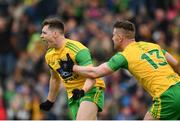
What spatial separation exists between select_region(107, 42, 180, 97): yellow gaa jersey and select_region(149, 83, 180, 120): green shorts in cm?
7

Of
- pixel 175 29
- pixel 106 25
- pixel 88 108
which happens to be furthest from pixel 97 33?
pixel 88 108

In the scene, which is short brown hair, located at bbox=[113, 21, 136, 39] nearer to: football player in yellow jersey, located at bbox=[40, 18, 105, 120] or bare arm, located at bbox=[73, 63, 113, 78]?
bare arm, located at bbox=[73, 63, 113, 78]

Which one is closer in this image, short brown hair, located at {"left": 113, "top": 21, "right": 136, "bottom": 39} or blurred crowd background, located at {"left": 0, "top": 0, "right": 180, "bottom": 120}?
short brown hair, located at {"left": 113, "top": 21, "right": 136, "bottom": 39}

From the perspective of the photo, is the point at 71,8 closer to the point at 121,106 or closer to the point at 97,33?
the point at 97,33

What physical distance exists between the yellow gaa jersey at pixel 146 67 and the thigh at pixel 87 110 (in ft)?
3.05

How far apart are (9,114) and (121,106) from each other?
2402mm

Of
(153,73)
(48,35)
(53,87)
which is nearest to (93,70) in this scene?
(153,73)

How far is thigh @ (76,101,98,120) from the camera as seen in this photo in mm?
11461

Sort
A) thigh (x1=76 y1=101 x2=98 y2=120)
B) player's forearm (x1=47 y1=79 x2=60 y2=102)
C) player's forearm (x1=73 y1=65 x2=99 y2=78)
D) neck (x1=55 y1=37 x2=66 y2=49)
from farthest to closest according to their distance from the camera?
1. player's forearm (x1=47 y1=79 x2=60 y2=102)
2. neck (x1=55 y1=37 x2=66 y2=49)
3. thigh (x1=76 y1=101 x2=98 y2=120)
4. player's forearm (x1=73 y1=65 x2=99 y2=78)

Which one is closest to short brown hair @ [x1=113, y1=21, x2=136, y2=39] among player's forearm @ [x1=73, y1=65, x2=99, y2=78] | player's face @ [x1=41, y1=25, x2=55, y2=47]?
player's forearm @ [x1=73, y1=65, x2=99, y2=78]

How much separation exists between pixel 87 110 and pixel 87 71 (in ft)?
2.10

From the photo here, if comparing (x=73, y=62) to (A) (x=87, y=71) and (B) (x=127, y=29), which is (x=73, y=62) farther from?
(B) (x=127, y=29)

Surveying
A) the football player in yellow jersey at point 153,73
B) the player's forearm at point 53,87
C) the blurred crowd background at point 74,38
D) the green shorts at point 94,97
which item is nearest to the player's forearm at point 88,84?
the football player in yellow jersey at point 153,73

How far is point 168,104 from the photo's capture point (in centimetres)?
1092
